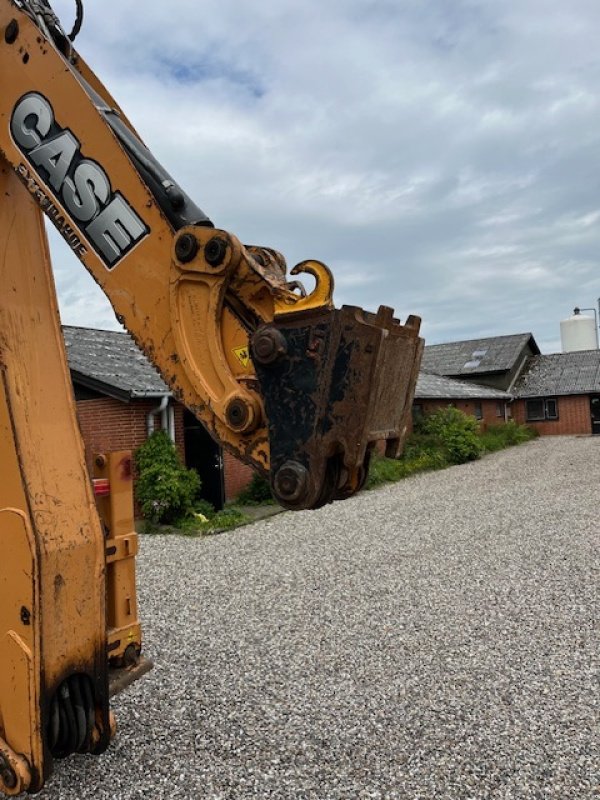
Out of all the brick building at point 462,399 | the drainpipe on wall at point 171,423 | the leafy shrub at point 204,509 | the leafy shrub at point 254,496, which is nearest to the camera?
the leafy shrub at point 204,509

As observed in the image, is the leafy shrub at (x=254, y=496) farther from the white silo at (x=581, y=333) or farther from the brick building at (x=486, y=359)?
the white silo at (x=581, y=333)

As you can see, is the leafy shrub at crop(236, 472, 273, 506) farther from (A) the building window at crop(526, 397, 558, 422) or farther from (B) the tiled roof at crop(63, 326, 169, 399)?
(A) the building window at crop(526, 397, 558, 422)

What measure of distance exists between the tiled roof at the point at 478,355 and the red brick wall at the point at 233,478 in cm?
2534

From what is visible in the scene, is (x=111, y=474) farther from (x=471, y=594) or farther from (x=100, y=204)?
(x=471, y=594)

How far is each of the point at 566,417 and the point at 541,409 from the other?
4.44ft

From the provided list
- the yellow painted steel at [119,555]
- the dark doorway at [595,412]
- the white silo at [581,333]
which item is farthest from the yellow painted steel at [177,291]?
the white silo at [581,333]

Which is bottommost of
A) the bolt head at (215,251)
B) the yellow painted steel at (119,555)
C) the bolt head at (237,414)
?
the yellow painted steel at (119,555)

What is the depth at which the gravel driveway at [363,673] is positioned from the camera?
3688mm

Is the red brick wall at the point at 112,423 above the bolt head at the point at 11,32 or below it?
below

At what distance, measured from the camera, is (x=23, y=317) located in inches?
117

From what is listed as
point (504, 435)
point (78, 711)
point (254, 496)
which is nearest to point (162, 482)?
point (254, 496)

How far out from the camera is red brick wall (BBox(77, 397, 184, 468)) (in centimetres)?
1140

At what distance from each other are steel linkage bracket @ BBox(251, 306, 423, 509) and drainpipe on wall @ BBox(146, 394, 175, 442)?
1006cm

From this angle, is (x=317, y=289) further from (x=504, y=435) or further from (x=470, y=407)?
(x=470, y=407)
